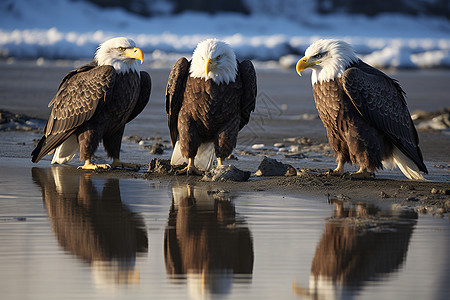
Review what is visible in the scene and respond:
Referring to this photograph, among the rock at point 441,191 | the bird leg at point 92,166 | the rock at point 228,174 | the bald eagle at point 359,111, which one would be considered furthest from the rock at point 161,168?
the rock at point 441,191

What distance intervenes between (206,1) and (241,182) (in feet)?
141

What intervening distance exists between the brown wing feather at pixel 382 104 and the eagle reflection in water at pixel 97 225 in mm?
2084

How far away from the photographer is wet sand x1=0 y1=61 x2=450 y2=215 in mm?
6527

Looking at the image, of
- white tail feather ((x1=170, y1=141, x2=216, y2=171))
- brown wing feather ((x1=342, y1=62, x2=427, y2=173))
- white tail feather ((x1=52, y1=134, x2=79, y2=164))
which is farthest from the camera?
white tail feather ((x1=52, y1=134, x2=79, y2=164))

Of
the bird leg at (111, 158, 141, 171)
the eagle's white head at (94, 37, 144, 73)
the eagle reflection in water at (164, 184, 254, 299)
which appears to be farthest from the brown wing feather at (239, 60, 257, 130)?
the eagle reflection in water at (164, 184, 254, 299)

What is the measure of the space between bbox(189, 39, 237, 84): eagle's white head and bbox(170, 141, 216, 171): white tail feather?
2.51 feet

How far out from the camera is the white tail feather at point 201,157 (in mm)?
7742

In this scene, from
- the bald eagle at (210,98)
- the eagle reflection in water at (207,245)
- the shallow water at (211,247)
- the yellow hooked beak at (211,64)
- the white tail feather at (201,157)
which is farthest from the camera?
the white tail feather at (201,157)

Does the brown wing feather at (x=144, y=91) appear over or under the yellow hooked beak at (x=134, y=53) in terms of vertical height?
under

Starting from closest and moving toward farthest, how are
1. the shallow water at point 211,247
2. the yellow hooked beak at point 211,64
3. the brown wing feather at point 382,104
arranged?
the shallow water at point 211,247
the brown wing feather at point 382,104
the yellow hooked beak at point 211,64

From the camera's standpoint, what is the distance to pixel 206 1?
4897 centimetres

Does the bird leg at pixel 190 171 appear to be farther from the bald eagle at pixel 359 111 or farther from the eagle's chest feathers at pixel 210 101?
the bald eagle at pixel 359 111

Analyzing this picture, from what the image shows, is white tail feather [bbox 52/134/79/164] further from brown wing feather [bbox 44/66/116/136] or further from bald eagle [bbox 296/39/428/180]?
bald eagle [bbox 296/39/428/180]

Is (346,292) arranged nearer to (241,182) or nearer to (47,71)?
(241,182)
